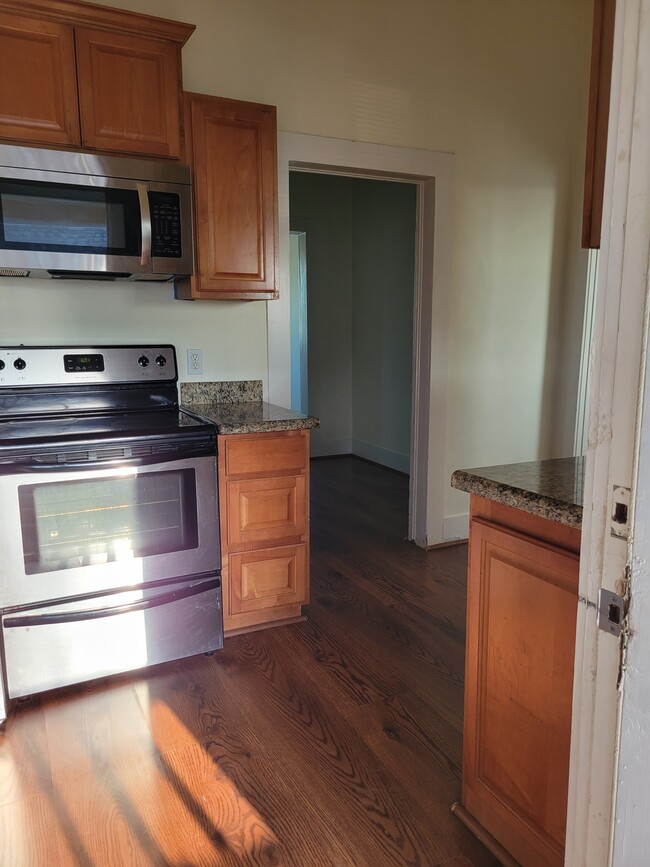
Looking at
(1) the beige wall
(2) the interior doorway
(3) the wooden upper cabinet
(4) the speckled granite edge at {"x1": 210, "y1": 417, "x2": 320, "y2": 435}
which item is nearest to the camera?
(4) the speckled granite edge at {"x1": 210, "y1": 417, "x2": 320, "y2": 435}

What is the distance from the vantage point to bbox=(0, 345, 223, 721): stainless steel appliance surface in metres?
1.96

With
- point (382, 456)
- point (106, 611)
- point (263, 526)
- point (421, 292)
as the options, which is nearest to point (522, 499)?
point (263, 526)

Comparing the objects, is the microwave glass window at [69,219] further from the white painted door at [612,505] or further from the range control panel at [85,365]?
the white painted door at [612,505]

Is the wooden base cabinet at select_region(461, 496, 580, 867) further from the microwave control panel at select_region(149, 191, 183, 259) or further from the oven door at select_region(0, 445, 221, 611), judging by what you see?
the microwave control panel at select_region(149, 191, 183, 259)

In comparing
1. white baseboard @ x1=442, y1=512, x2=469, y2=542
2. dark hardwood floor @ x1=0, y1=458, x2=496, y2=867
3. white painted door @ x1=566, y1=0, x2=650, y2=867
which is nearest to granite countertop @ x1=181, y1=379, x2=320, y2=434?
dark hardwood floor @ x1=0, y1=458, x2=496, y2=867

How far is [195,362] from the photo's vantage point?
9.07 feet

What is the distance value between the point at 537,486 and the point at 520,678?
1.38 ft

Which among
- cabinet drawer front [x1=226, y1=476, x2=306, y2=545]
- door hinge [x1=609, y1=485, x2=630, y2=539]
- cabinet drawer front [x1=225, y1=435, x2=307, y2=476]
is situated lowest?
cabinet drawer front [x1=226, y1=476, x2=306, y2=545]

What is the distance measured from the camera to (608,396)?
0.72 m

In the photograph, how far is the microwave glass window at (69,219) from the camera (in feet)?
6.84

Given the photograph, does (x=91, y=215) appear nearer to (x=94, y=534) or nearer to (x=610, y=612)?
(x=94, y=534)

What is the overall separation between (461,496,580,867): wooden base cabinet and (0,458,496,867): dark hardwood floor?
17cm

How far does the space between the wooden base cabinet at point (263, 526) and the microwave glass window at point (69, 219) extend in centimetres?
84

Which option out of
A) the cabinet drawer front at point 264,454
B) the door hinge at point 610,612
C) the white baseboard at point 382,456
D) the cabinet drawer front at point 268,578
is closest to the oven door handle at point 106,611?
the cabinet drawer front at point 268,578
